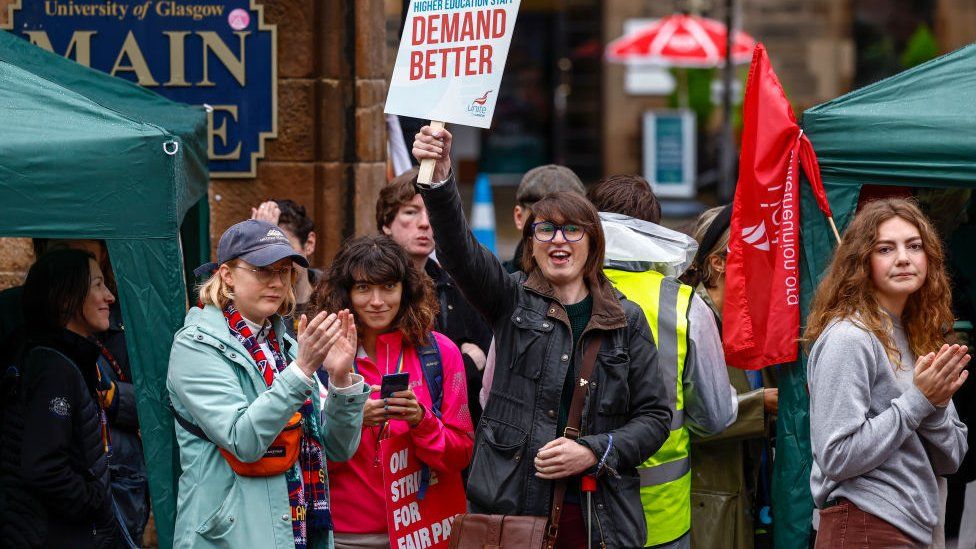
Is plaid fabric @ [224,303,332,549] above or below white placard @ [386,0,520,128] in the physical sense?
below

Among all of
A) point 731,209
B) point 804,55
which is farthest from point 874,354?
point 804,55

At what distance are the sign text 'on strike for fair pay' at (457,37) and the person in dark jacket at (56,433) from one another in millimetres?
1545

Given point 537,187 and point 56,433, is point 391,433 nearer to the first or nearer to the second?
point 56,433

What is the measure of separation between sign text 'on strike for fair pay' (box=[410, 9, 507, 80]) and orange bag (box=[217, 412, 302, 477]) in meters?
1.31

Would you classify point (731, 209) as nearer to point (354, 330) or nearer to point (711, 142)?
point (354, 330)

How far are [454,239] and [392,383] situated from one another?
641 millimetres

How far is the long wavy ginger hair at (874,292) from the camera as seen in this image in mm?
4773

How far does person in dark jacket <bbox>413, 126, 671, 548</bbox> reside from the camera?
15.0 feet

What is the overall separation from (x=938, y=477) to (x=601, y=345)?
1.30 metres

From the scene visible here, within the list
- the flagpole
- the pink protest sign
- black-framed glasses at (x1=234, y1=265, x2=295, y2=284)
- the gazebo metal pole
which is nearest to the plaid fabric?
black-framed glasses at (x1=234, y1=265, x2=295, y2=284)

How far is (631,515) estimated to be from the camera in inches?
183

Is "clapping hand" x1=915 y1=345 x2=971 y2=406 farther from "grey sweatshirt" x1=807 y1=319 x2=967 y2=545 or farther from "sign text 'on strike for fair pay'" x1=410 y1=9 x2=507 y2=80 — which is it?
"sign text 'on strike for fair pay'" x1=410 y1=9 x2=507 y2=80

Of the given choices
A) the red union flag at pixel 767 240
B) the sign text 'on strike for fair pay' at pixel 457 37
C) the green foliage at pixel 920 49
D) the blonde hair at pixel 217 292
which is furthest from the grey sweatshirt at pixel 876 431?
the green foliage at pixel 920 49

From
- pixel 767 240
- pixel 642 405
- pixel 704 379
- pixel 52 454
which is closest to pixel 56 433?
pixel 52 454
